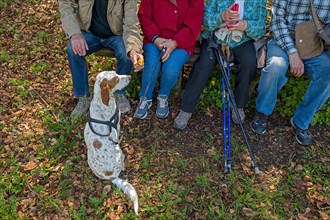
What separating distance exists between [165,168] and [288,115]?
1772 millimetres

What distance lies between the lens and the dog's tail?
3260 mm

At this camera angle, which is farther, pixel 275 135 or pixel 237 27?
pixel 275 135

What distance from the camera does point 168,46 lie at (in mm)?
3846

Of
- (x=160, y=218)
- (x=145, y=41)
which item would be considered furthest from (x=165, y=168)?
(x=145, y=41)

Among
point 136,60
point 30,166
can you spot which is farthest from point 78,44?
point 30,166

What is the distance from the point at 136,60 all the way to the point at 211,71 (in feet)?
2.90

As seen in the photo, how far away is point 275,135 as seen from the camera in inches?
167

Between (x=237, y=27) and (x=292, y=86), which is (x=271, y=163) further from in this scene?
(x=237, y=27)

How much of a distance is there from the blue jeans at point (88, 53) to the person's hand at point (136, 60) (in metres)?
0.20

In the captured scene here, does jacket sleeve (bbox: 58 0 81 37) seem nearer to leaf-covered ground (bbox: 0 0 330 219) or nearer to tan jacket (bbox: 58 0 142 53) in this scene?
tan jacket (bbox: 58 0 142 53)

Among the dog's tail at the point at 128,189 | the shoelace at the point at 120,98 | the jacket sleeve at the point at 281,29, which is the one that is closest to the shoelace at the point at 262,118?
the jacket sleeve at the point at 281,29

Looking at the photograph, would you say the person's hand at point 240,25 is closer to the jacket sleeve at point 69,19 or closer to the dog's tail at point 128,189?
the jacket sleeve at point 69,19

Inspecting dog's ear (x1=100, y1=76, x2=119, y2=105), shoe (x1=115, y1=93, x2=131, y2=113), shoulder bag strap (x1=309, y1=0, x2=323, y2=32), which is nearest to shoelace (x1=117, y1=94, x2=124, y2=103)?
shoe (x1=115, y1=93, x2=131, y2=113)

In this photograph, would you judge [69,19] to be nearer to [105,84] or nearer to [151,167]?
[105,84]
